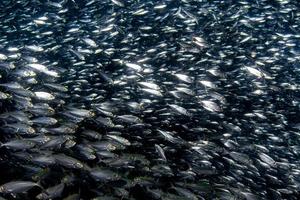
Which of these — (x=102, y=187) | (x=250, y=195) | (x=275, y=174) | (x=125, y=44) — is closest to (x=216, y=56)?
(x=125, y=44)

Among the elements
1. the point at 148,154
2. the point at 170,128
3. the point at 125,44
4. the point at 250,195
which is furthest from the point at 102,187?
the point at 125,44

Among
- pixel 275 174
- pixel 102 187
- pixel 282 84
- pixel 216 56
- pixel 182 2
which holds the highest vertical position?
pixel 182 2

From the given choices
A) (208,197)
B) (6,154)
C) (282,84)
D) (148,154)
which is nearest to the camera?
(208,197)

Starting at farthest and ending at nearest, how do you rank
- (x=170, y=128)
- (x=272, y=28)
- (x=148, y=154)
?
(x=272, y=28)
(x=170, y=128)
(x=148, y=154)

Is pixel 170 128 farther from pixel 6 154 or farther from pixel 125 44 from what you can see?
pixel 6 154

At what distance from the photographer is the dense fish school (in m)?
6.23

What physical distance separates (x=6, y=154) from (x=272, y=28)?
450 inches

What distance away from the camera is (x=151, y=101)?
10.7 meters

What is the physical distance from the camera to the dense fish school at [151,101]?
6.23 meters

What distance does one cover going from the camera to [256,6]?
1316 centimetres

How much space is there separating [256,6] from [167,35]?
373 centimetres

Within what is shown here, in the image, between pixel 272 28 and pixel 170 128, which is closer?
pixel 170 128

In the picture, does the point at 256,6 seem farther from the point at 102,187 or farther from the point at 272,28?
the point at 102,187

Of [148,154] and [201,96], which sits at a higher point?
[201,96]
